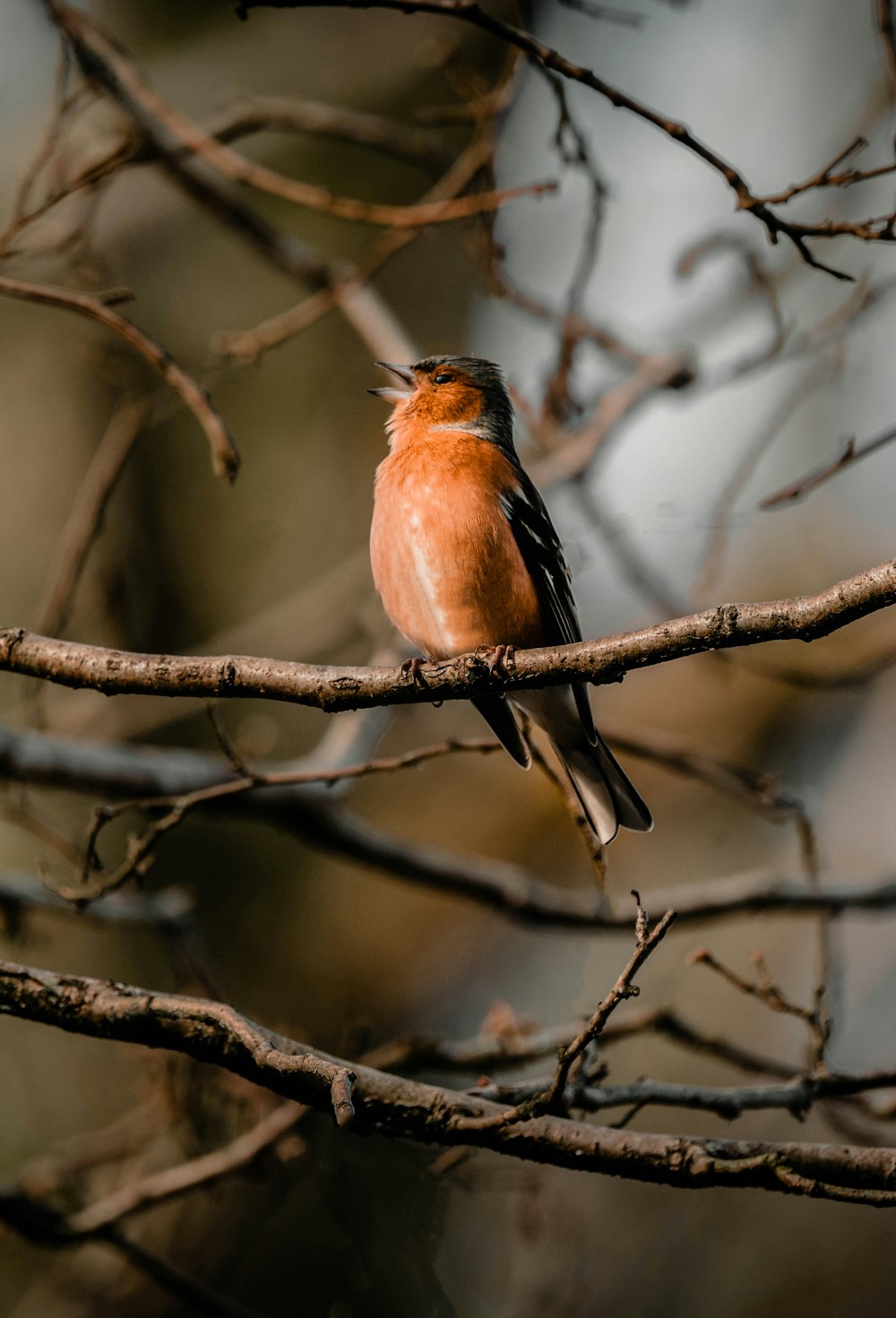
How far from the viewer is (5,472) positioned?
9953mm

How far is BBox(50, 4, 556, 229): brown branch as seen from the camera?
460 cm

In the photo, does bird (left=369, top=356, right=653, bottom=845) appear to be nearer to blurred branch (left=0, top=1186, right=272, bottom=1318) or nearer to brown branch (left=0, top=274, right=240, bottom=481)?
brown branch (left=0, top=274, right=240, bottom=481)

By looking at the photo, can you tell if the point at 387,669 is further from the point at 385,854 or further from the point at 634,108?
the point at 385,854

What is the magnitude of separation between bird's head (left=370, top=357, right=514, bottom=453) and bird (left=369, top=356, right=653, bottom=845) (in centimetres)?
3

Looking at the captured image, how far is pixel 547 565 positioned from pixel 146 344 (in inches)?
76.4

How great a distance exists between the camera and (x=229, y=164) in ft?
16.0

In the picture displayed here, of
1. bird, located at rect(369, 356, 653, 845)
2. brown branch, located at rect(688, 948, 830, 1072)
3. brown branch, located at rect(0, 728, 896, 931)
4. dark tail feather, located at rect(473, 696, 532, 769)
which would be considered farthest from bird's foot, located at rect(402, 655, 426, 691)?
brown branch, located at rect(0, 728, 896, 931)

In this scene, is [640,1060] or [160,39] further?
[160,39]

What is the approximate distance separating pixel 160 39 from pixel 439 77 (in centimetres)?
268

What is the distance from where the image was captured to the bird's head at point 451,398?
16.9ft

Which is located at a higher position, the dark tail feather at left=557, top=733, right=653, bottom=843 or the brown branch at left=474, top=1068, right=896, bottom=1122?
the dark tail feather at left=557, top=733, right=653, bottom=843

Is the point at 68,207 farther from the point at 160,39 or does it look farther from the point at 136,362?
the point at 160,39

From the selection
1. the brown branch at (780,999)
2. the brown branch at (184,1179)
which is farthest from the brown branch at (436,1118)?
the brown branch at (184,1179)

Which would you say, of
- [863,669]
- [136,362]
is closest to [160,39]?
[136,362]
